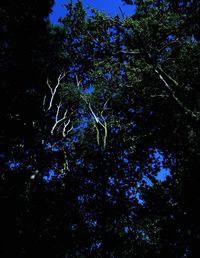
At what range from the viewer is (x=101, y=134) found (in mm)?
21672

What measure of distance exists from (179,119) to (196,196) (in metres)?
6.93

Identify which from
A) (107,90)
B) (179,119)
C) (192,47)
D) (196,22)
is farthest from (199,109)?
(107,90)

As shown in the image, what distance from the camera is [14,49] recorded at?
19000mm

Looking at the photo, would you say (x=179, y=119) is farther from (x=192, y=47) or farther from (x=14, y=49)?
(x=14, y=49)

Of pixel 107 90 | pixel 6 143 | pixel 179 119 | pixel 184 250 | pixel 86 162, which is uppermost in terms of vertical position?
pixel 107 90

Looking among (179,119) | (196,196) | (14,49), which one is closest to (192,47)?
(179,119)

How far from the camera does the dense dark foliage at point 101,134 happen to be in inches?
573

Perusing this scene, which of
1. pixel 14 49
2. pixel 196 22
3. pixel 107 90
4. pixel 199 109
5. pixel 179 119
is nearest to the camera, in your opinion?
pixel 196 22

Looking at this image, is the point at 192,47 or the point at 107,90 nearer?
the point at 192,47

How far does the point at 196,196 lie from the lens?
15.7m

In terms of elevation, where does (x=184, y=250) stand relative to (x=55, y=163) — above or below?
below

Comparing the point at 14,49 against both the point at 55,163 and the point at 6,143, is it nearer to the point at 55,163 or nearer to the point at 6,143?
the point at 6,143

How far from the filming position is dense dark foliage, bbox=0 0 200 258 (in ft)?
47.8

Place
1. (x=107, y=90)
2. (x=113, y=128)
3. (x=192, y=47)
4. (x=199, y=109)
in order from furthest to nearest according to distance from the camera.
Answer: (x=113, y=128) < (x=107, y=90) < (x=199, y=109) < (x=192, y=47)
